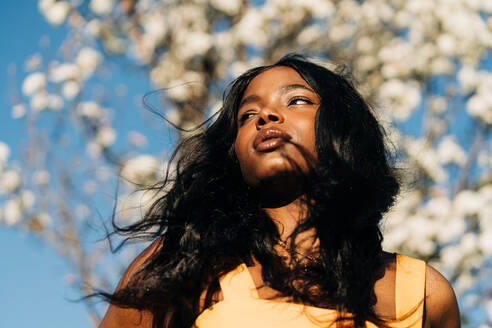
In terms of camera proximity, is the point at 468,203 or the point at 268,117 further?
the point at 468,203

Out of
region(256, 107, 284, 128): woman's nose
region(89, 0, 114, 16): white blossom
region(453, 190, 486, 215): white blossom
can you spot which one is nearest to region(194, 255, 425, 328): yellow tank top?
region(256, 107, 284, 128): woman's nose

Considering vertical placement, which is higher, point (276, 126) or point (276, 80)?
point (276, 80)

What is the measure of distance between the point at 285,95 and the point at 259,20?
14.5 feet

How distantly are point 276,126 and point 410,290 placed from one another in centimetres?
68

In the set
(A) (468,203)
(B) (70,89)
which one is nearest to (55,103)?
(B) (70,89)

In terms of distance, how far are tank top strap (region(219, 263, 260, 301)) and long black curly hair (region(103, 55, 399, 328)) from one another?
3 centimetres

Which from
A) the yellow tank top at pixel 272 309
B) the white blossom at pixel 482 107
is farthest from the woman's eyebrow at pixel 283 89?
the white blossom at pixel 482 107

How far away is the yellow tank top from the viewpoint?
6.93 ft

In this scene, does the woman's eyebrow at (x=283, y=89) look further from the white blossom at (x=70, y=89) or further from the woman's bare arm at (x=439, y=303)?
the white blossom at (x=70, y=89)

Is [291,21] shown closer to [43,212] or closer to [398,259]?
[43,212]

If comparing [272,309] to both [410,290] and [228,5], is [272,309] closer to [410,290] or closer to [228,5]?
[410,290]

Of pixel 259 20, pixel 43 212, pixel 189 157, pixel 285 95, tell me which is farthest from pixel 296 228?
pixel 43 212

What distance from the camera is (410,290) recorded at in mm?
2287

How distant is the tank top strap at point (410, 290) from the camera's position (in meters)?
2.21
